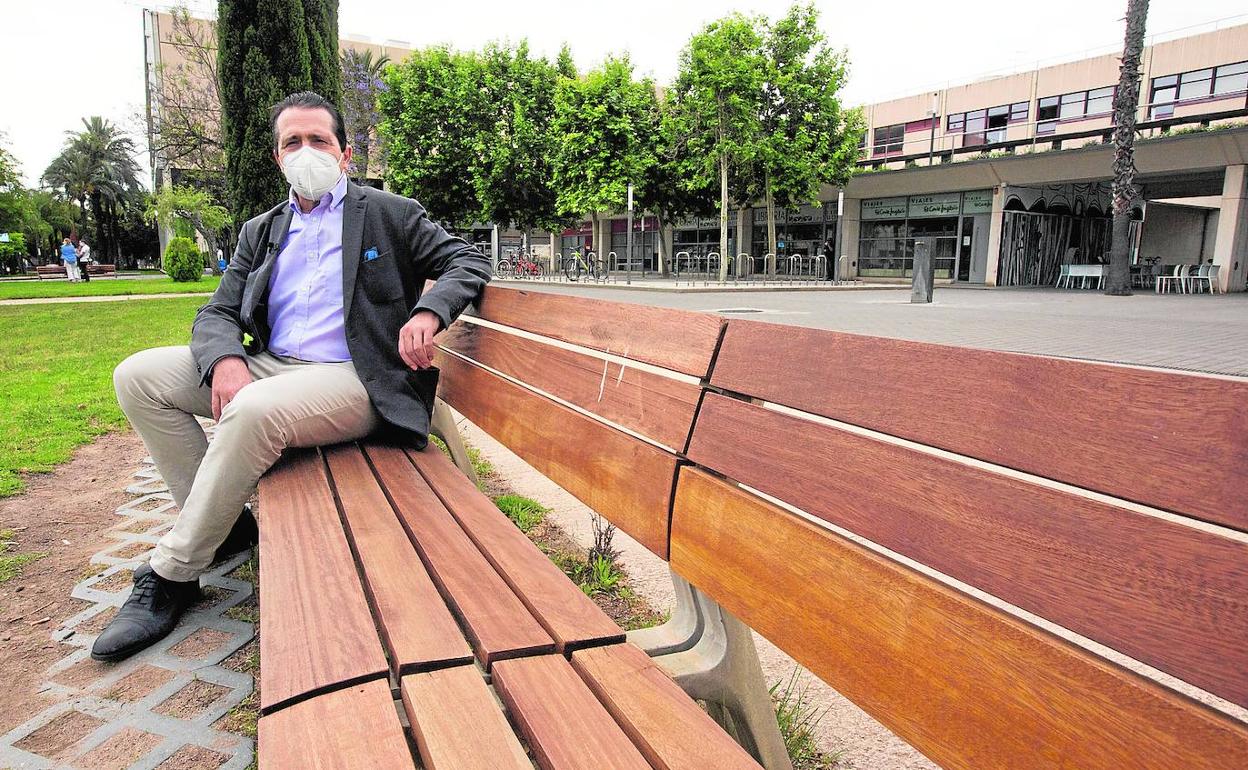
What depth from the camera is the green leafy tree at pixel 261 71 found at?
6680 mm

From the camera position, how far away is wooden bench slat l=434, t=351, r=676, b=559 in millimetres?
1790

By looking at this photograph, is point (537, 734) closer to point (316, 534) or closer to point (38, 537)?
point (316, 534)

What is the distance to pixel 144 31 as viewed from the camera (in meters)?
55.0

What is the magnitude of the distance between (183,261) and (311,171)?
32.5m

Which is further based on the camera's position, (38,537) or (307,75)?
(307,75)

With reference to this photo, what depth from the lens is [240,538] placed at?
3.19 metres

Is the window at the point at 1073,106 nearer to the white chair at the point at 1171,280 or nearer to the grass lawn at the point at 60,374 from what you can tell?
the white chair at the point at 1171,280

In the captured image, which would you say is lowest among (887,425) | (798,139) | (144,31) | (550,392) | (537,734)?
(537,734)

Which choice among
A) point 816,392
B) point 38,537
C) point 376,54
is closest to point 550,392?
point 816,392

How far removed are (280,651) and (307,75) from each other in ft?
21.8

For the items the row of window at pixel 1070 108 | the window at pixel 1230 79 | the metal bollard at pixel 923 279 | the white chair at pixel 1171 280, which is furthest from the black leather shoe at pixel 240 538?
the window at pixel 1230 79

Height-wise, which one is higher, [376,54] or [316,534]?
[376,54]

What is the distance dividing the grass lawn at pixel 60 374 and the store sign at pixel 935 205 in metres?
29.4

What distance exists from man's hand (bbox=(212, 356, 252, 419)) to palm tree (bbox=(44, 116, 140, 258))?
78.3 meters
